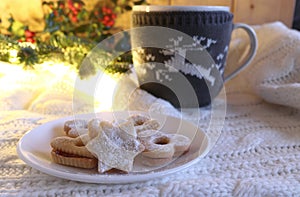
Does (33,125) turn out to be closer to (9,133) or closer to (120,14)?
(9,133)

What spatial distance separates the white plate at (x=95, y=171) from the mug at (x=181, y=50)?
0.28ft

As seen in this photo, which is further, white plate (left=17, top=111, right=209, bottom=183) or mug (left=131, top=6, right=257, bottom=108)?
mug (left=131, top=6, right=257, bottom=108)

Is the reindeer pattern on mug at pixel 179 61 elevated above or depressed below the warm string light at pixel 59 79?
above

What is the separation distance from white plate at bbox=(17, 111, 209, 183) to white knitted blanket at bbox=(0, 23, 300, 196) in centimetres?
1

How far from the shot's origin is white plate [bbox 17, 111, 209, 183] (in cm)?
25

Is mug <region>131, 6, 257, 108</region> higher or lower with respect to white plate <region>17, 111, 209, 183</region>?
higher

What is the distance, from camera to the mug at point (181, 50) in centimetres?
42

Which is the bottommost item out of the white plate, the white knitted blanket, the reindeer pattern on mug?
the white knitted blanket

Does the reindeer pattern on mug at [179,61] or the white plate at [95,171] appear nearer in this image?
the white plate at [95,171]

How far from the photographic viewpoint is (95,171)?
0.90ft

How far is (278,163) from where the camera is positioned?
32cm

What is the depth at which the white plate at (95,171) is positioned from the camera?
25 cm

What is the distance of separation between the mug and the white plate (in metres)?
0.09

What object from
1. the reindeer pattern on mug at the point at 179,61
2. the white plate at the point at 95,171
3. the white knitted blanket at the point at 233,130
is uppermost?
the reindeer pattern on mug at the point at 179,61
